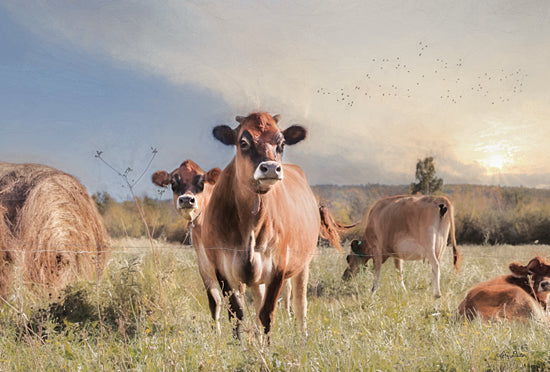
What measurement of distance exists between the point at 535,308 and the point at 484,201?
53.1 feet

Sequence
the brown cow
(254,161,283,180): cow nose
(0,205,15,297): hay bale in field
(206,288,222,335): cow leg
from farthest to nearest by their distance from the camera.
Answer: (0,205,15,297): hay bale in field, the brown cow, (206,288,222,335): cow leg, (254,161,283,180): cow nose

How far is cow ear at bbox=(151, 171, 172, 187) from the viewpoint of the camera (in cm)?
620

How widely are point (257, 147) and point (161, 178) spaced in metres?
2.81

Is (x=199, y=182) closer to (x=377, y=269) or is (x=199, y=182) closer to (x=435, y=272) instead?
(x=377, y=269)

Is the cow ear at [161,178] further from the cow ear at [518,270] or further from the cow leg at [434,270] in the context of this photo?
the cow leg at [434,270]

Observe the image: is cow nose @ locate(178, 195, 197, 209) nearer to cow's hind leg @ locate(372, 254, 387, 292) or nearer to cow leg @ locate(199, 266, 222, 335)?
cow leg @ locate(199, 266, 222, 335)

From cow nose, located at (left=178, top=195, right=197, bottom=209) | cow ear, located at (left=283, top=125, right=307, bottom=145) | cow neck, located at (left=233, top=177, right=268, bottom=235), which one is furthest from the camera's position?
cow nose, located at (left=178, top=195, right=197, bottom=209)

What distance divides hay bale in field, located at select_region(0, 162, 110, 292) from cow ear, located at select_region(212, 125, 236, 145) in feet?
10.9

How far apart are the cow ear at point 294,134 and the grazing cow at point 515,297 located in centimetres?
259

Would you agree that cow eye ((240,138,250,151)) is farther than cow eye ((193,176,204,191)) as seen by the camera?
No

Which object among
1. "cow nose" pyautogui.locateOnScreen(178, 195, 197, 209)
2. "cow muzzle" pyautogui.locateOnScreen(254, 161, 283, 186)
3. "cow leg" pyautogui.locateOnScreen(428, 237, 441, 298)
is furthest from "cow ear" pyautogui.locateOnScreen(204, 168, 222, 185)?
"cow leg" pyautogui.locateOnScreen(428, 237, 441, 298)

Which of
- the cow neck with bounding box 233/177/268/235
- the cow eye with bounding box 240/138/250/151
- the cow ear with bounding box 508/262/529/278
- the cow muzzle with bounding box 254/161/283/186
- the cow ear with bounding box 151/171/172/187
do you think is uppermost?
the cow eye with bounding box 240/138/250/151

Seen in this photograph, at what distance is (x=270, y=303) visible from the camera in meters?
4.15

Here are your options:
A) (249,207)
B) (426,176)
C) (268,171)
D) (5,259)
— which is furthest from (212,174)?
(426,176)
